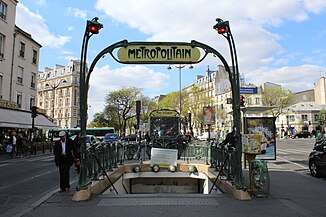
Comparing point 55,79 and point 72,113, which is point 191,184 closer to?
point 72,113

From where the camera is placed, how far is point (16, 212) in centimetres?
651

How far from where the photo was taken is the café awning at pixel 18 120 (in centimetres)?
2339

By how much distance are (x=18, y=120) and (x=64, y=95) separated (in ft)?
222

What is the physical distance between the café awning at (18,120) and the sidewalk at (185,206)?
57.6 ft

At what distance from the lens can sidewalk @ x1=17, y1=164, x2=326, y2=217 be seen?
20.6ft

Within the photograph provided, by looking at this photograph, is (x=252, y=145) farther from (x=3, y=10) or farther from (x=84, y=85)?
(x=3, y=10)

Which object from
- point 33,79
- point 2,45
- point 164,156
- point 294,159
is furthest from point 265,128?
point 33,79

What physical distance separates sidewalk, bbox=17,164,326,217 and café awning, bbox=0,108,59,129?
1756 cm

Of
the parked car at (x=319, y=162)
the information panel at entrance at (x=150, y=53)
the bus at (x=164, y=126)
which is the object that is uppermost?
the information panel at entrance at (x=150, y=53)

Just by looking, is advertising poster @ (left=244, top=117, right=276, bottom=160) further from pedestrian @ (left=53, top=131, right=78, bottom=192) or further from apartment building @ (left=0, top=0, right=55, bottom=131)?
apartment building @ (left=0, top=0, right=55, bottom=131)

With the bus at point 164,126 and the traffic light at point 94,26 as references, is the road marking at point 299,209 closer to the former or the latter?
the traffic light at point 94,26

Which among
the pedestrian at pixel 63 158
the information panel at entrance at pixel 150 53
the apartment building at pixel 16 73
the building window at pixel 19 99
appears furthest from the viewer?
the building window at pixel 19 99

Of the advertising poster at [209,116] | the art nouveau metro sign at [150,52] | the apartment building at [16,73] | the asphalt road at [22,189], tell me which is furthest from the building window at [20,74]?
the art nouveau metro sign at [150,52]

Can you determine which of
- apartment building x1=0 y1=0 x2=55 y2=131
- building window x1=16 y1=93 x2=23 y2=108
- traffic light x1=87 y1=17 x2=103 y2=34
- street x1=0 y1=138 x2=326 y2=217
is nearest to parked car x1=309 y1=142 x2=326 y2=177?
street x1=0 y1=138 x2=326 y2=217
